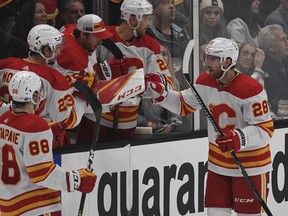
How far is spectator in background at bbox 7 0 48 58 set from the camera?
250 inches

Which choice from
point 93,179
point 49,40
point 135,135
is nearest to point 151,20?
point 135,135

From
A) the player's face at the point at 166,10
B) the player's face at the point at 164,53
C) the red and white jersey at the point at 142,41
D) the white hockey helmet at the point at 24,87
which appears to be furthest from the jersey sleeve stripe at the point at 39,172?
the player's face at the point at 166,10

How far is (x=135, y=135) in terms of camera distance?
6734mm

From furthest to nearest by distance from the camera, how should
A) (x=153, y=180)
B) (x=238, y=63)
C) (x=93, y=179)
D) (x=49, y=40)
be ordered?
(x=238, y=63) → (x=153, y=180) → (x=49, y=40) → (x=93, y=179)

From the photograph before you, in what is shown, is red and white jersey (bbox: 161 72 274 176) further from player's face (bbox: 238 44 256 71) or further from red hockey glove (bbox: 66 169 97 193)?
player's face (bbox: 238 44 256 71)

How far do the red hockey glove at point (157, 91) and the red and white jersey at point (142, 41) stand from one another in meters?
0.32

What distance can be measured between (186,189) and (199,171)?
0.48 feet

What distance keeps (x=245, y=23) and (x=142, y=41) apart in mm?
1115

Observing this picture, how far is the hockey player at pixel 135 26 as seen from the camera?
652cm

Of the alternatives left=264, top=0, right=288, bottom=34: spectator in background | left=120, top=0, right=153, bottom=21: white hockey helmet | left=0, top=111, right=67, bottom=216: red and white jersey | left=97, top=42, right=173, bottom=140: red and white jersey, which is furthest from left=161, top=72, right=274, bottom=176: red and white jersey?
left=264, top=0, right=288, bottom=34: spectator in background

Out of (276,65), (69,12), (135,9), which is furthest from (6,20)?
(276,65)

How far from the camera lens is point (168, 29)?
6.96 metres

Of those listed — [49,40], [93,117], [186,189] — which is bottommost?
[186,189]

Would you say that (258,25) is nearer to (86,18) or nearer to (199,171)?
(199,171)
